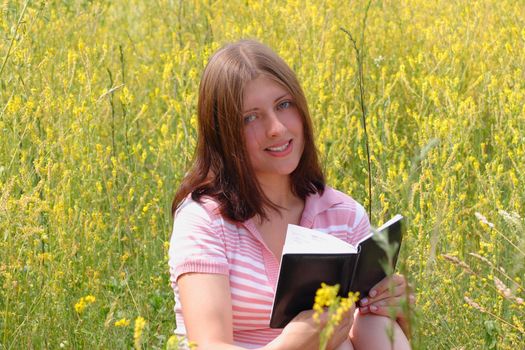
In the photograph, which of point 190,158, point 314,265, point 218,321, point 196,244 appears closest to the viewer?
point 314,265

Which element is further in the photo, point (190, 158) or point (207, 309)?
point (190, 158)

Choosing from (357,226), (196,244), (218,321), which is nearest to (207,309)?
(218,321)

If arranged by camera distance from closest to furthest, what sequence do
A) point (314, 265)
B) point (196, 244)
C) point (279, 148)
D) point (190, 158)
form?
point (314, 265)
point (196, 244)
point (279, 148)
point (190, 158)

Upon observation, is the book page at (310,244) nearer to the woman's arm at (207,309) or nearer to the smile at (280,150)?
the woman's arm at (207,309)

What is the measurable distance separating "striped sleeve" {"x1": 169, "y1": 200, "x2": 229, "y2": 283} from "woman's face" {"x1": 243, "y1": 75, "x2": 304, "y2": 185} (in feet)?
0.64

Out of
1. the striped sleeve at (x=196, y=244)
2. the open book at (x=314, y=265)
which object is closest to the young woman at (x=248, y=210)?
the striped sleeve at (x=196, y=244)

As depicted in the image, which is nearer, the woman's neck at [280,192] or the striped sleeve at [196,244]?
the striped sleeve at [196,244]

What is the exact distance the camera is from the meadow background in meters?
2.60

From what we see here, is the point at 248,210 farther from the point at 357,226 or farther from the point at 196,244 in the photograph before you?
the point at 357,226

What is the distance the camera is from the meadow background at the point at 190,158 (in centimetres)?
260

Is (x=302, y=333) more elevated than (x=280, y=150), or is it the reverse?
(x=280, y=150)

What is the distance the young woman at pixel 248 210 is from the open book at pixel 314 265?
0.34 ft

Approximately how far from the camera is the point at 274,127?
2.27 m

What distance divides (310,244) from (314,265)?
0.04m
